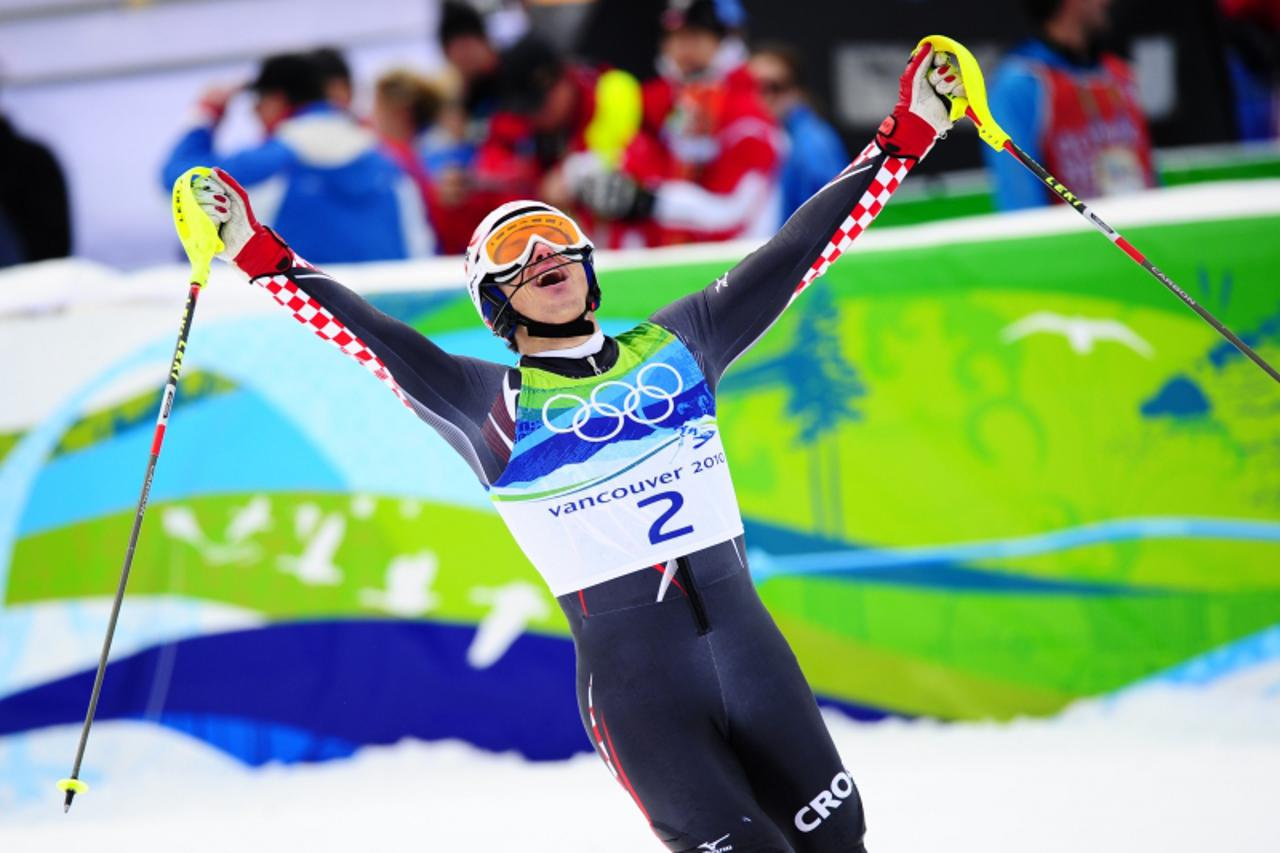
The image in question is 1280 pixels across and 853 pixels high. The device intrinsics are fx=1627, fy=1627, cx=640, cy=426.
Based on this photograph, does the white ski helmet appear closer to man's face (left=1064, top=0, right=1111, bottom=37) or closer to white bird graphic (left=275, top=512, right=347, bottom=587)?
white bird graphic (left=275, top=512, right=347, bottom=587)

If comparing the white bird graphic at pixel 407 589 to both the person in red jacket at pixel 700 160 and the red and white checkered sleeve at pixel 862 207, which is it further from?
the red and white checkered sleeve at pixel 862 207

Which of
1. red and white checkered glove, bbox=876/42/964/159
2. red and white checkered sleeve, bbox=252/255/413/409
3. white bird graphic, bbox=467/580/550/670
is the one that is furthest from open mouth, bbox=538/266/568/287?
white bird graphic, bbox=467/580/550/670

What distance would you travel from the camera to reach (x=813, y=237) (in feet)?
12.6

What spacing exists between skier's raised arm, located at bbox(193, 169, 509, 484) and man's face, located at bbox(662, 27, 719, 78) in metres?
4.16

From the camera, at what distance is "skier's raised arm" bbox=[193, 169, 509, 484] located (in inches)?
142

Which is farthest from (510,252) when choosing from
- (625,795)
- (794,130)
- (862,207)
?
(794,130)

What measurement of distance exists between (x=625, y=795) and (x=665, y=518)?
2028 millimetres

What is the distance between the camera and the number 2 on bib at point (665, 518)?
3451 mm

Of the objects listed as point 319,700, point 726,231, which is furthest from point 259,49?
point 319,700

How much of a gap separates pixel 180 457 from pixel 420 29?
5427 mm

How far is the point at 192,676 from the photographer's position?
565 centimetres

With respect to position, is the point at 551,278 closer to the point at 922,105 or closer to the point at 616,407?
the point at 616,407

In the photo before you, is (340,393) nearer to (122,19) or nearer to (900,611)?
(900,611)

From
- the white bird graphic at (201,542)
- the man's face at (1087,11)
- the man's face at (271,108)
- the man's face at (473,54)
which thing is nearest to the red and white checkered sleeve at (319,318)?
the white bird graphic at (201,542)
